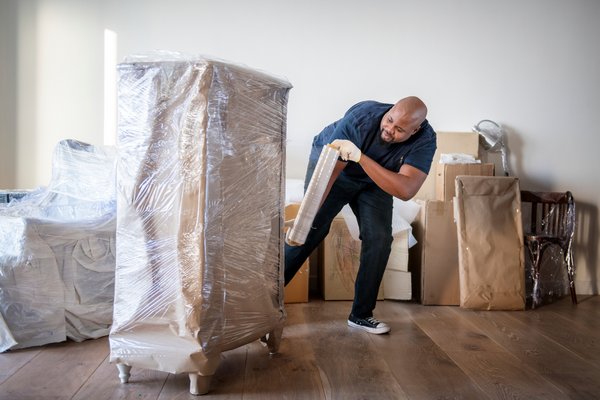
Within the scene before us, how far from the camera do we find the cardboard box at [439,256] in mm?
3029

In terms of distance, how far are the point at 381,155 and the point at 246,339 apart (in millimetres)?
926

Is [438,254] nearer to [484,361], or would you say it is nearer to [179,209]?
[484,361]

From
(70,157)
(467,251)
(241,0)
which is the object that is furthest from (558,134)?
(70,157)

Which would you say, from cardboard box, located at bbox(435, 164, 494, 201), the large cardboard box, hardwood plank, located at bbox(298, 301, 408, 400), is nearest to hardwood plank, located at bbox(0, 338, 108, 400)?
hardwood plank, located at bbox(298, 301, 408, 400)

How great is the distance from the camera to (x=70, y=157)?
2396 millimetres

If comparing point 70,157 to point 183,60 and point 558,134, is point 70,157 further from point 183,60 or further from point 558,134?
point 558,134

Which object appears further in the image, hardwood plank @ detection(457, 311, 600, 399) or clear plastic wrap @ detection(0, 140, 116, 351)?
clear plastic wrap @ detection(0, 140, 116, 351)

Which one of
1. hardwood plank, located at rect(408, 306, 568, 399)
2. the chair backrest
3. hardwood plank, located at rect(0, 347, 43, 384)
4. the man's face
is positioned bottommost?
hardwood plank, located at rect(408, 306, 568, 399)

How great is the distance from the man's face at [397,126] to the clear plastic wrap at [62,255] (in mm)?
1177

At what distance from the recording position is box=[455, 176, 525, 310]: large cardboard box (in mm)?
2906

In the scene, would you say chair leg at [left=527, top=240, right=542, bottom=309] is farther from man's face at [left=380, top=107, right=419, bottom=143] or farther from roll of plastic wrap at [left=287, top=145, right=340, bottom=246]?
roll of plastic wrap at [left=287, top=145, right=340, bottom=246]

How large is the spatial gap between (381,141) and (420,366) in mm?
868

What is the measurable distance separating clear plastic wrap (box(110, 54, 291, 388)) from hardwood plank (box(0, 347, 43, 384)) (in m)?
0.40

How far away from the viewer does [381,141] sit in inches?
85.3
